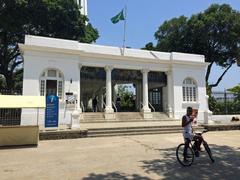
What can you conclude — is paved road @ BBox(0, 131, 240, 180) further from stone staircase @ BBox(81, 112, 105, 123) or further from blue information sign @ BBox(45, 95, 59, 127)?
stone staircase @ BBox(81, 112, 105, 123)

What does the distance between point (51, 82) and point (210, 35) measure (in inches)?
819

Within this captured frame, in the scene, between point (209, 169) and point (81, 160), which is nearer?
point (209, 169)

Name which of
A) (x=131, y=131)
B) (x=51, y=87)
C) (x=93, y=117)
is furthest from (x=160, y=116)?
(x=51, y=87)

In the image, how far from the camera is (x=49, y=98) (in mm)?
13750

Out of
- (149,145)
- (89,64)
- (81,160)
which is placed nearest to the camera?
(81,160)

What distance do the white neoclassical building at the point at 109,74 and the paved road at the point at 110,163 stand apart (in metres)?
6.65

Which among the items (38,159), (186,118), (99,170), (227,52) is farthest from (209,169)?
(227,52)

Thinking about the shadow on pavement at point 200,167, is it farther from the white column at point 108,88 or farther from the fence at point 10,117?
the fence at point 10,117

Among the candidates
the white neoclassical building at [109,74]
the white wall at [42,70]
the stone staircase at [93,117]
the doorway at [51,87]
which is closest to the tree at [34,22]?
the white neoclassical building at [109,74]

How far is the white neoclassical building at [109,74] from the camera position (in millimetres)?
16812

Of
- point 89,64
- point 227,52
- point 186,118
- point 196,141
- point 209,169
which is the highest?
point 227,52

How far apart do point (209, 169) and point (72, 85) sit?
12.3 m

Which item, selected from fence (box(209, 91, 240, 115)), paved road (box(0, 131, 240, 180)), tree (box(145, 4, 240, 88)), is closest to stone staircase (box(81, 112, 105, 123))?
paved road (box(0, 131, 240, 180))

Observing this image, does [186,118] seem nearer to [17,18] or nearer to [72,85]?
[72,85]
